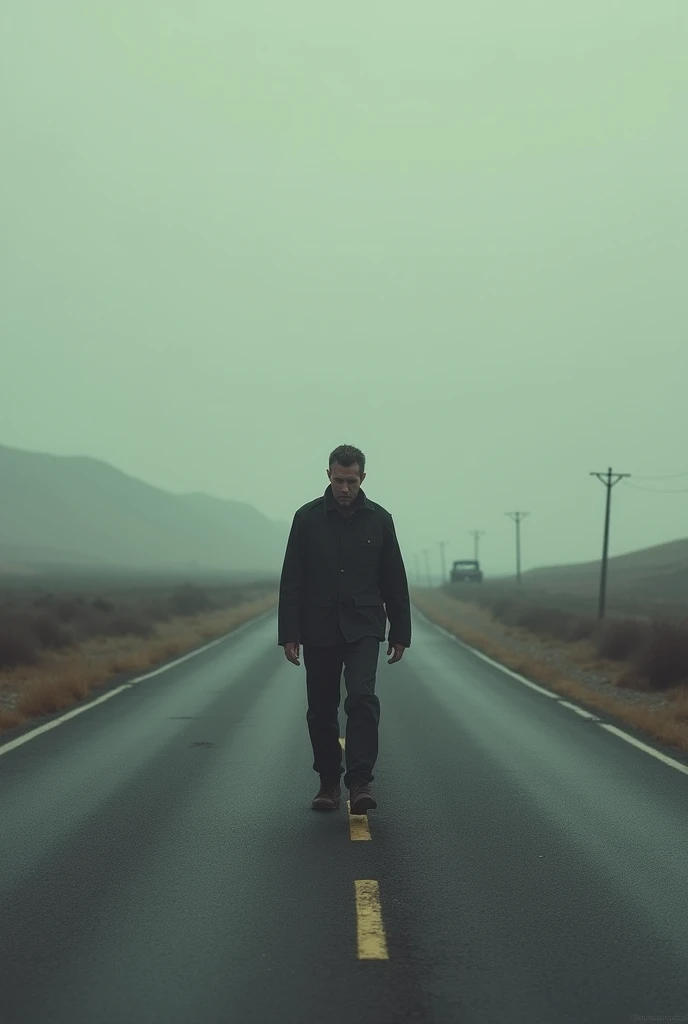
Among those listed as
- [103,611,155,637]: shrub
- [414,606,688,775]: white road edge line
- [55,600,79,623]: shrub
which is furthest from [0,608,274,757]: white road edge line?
[414,606,688,775]: white road edge line

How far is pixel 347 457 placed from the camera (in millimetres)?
8617

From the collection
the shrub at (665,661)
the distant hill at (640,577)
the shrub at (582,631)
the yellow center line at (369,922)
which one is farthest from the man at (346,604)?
A: the distant hill at (640,577)

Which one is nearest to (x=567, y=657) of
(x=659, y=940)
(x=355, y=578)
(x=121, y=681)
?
(x=121, y=681)

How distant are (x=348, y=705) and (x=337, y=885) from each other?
6.47ft

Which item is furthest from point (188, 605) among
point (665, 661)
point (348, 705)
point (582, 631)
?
point (348, 705)

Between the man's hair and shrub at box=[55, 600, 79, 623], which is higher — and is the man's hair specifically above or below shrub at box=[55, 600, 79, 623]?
above

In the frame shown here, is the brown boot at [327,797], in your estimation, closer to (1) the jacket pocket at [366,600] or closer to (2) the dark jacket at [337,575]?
(2) the dark jacket at [337,575]

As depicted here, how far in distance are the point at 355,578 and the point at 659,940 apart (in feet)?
11.5

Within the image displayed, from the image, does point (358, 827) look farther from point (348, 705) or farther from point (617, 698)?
point (617, 698)

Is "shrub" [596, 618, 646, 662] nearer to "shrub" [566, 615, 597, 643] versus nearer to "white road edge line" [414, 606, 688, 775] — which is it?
"white road edge line" [414, 606, 688, 775]

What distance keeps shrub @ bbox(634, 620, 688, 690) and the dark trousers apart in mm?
11867

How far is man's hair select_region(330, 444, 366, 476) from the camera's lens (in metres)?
8.61

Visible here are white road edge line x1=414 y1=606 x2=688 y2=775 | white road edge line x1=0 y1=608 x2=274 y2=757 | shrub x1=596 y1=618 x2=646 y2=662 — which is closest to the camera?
white road edge line x1=414 y1=606 x2=688 y2=775

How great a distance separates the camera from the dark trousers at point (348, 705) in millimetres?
8555
